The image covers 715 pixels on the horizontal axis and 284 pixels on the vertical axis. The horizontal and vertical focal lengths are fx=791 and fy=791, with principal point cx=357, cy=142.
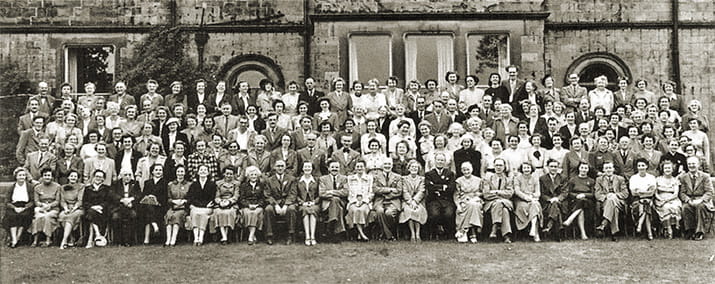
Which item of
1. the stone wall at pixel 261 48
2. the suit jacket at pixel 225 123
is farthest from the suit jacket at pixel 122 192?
the stone wall at pixel 261 48

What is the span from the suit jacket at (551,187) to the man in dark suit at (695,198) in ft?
5.76

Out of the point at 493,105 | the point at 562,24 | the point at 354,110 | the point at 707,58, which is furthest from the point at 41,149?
the point at 707,58

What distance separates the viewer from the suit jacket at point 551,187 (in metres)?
11.6

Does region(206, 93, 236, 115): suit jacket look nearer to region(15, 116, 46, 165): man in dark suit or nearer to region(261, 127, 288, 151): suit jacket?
region(261, 127, 288, 151): suit jacket

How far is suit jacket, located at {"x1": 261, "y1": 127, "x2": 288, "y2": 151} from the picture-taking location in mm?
12469

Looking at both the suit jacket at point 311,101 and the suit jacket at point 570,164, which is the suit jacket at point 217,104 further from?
the suit jacket at point 570,164

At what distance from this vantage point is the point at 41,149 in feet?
39.9

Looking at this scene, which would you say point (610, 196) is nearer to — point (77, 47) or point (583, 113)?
point (583, 113)

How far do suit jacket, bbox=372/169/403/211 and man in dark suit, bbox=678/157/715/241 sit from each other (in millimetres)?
4179

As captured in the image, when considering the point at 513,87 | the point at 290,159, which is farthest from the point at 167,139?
the point at 513,87

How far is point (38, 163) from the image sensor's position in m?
12.1

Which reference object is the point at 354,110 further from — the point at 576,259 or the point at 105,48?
the point at 105,48

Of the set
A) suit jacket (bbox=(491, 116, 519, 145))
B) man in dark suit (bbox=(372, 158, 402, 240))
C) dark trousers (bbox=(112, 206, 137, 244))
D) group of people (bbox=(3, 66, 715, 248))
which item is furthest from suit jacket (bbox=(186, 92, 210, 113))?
suit jacket (bbox=(491, 116, 519, 145))

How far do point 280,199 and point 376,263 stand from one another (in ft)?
7.61
